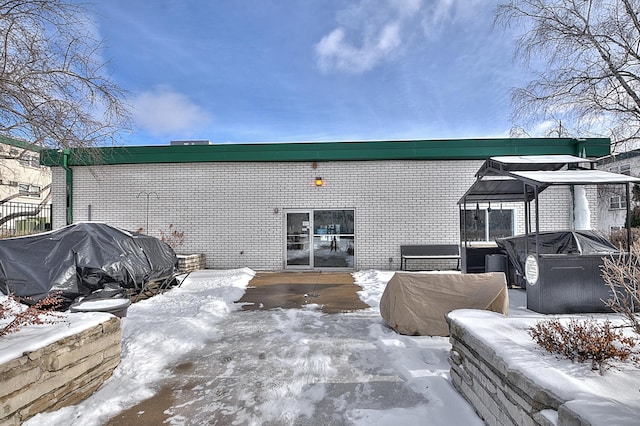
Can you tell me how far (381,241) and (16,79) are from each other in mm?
10062

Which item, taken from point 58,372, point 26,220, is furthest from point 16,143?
Answer: point 26,220

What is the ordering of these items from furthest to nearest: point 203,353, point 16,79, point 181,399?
point 16,79, point 203,353, point 181,399

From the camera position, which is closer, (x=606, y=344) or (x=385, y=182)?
(x=606, y=344)

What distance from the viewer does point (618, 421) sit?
59.1 inches

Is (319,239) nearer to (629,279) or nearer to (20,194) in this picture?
(629,279)

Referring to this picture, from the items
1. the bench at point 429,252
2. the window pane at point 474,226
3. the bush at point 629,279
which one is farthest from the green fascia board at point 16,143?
the window pane at point 474,226

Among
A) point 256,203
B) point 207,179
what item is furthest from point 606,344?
point 207,179

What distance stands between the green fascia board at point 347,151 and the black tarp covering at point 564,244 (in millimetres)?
4769

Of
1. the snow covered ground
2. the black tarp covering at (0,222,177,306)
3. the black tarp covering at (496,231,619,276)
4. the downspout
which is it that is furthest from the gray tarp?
the downspout

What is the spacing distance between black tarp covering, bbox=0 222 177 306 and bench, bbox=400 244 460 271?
7517 mm

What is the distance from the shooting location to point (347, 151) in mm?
11547

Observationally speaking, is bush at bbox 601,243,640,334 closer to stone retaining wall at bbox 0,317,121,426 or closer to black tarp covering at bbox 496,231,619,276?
black tarp covering at bbox 496,231,619,276

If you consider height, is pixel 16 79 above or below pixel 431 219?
above

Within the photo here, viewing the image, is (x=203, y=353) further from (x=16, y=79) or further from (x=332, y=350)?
(x=16, y=79)
